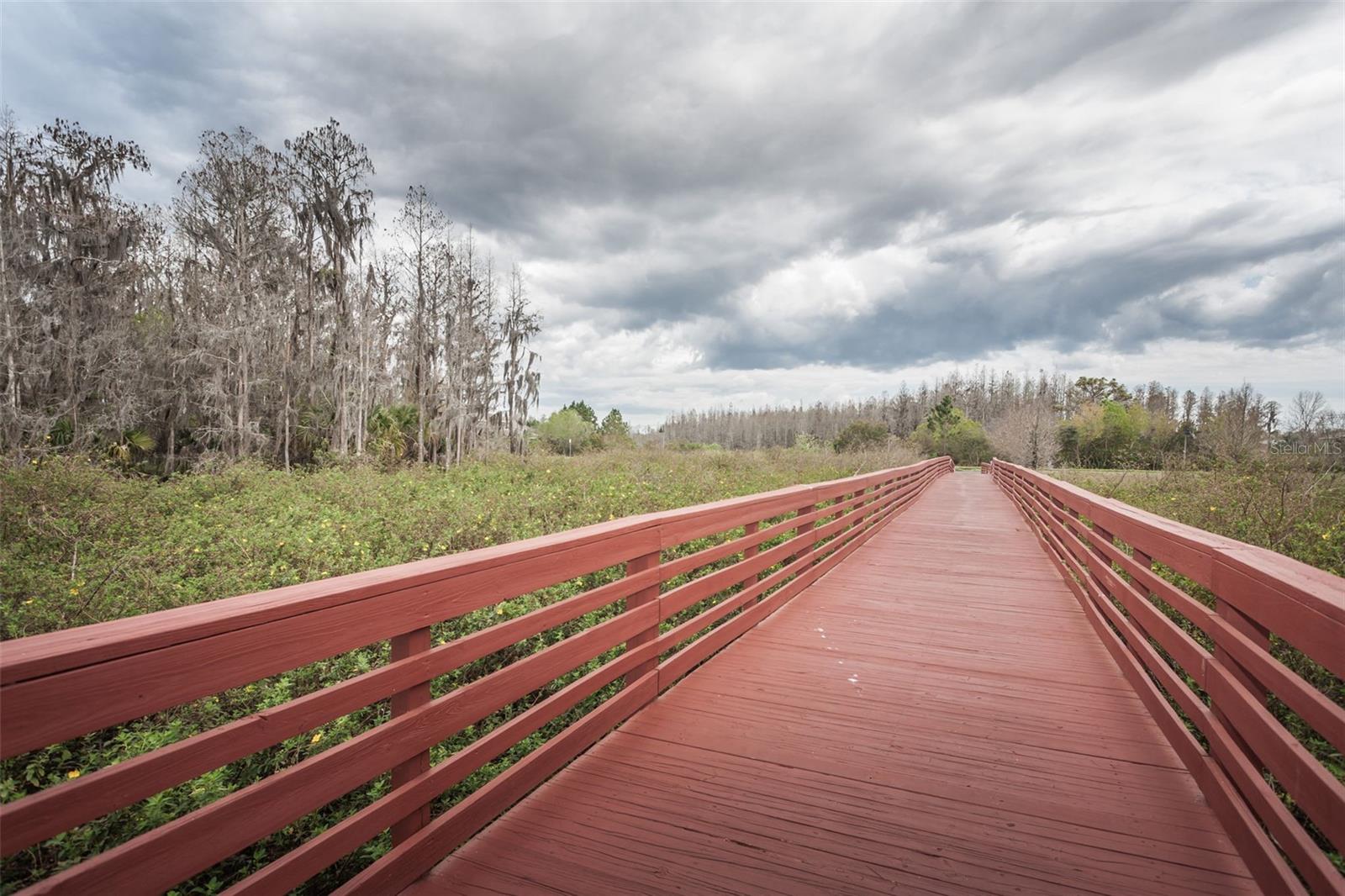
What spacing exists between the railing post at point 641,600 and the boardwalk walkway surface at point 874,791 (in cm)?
22

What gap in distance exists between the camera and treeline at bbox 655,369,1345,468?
14.9 m

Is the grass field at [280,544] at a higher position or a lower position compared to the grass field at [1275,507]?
lower

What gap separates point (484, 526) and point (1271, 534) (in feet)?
33.1

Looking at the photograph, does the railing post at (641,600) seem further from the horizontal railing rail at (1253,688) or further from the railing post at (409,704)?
the horizontal railing rail at (1253,688)

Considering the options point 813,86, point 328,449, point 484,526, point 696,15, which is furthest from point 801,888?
point 328,449

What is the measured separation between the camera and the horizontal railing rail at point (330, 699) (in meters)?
1.26

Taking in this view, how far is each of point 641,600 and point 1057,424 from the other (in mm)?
66864

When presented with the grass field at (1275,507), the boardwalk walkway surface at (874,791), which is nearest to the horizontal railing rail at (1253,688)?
the boardwalk walkway surface at (874,791)

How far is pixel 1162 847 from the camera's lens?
2381mm

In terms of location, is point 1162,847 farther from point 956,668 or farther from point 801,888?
point 956,668

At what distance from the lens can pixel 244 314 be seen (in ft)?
70.0

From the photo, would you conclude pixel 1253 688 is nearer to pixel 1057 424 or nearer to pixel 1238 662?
pixel 1238 662

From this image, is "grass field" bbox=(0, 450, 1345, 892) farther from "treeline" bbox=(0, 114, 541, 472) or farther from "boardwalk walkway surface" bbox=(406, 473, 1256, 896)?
"treeline" bbox=(0, 114, 541, 472)

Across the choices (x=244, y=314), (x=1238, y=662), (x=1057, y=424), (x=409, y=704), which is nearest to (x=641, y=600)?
(x=409, y=704)
